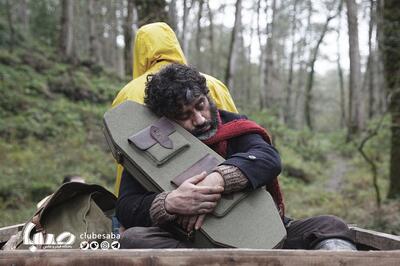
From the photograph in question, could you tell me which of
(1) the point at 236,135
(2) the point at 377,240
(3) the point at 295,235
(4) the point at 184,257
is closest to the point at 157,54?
(1) the point at 236,135

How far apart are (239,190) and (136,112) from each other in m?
0.75

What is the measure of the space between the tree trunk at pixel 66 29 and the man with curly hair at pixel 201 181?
1667cm

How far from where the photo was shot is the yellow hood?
142 inches

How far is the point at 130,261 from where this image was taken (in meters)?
1.71

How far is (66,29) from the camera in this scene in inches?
737

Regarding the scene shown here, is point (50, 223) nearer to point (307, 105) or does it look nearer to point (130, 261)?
point (130, 261)

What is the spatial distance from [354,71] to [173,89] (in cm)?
1803

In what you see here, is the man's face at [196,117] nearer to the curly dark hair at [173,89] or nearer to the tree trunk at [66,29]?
the curly dark hair at [173,89]

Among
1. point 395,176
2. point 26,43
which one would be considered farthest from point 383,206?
point 26,43

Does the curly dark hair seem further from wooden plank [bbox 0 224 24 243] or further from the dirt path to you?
the dirt path

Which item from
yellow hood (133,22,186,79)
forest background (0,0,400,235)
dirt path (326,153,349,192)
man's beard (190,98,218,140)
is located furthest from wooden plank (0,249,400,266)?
dirt path (326,153,349,192)

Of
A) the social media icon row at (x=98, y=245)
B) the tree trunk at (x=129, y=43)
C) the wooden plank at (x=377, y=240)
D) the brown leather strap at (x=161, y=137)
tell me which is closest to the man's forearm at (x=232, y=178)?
the brown leather strap at (x=161, y=137)

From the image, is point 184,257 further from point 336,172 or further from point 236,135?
point 336,172

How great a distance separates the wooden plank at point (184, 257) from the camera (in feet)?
5.59
